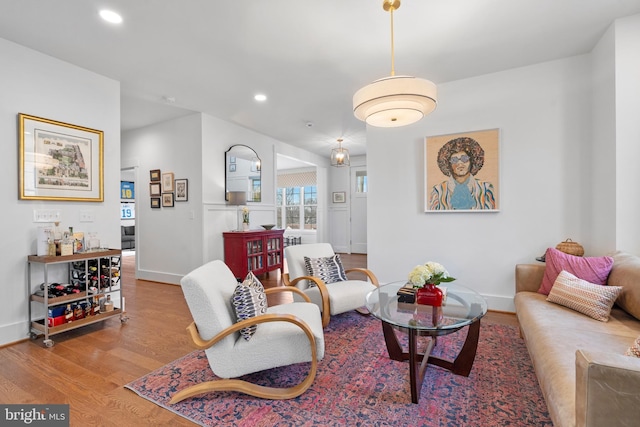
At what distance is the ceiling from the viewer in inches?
88.3

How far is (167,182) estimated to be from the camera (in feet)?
16.1

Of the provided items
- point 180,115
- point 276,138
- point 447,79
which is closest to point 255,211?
point 276,138

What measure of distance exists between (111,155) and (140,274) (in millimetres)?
2603

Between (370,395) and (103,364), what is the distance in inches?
79.0

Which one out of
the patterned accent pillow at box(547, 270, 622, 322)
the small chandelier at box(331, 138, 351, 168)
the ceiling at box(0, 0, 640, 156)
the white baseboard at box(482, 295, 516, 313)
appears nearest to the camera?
the patterned accent pillow at box(547, 270, 622, 322)

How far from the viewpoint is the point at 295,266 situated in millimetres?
3184

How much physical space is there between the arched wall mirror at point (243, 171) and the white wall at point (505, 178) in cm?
257

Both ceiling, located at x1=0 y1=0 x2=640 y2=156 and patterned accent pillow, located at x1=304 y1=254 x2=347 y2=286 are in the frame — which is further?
patterned accent pillow, located at x1=304 y1=254 x2=347 y2=286

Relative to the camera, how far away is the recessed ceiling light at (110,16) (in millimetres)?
2254

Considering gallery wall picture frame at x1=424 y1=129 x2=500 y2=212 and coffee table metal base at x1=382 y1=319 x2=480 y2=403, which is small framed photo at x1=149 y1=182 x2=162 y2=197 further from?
coffee table metal base at x1=382 y1=319 x2=480 y2=403

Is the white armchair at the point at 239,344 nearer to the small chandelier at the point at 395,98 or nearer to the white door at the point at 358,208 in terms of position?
the small chandelier at the point at 395,98

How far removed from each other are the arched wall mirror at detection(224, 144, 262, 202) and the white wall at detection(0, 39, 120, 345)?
1.99m

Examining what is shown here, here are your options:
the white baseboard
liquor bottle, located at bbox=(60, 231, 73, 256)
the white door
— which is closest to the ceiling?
liquor bottle, located at bbox=(60, 231, 73, 256)

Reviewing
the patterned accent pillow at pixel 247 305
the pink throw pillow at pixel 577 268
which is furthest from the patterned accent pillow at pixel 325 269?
the pink throw pillow at pixel 577 268
